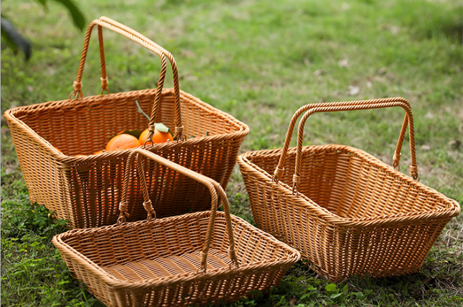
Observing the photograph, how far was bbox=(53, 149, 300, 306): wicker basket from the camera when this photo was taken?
83.7 inches

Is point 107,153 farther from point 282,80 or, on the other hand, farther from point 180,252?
point 282,80

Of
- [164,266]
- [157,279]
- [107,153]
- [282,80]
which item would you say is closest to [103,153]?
[107,153]

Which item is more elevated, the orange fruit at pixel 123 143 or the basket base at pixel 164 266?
the orange fruit at pixel 123 143

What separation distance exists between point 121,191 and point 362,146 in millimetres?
1993

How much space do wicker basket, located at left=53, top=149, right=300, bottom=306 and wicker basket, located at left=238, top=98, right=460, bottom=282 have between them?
0.61ft

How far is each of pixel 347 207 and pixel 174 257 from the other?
1.09m

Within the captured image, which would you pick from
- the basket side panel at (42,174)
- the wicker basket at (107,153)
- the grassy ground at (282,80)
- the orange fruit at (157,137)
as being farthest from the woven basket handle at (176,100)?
the grassy ground at (282,80)

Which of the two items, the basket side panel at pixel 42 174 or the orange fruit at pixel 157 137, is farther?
the orange fruit at pixel 157 137

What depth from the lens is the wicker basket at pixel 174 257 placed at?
6.98 ft

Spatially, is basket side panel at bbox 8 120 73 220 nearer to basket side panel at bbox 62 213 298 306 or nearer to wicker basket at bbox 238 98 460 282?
basket side panel at bbox 62 213 298 306

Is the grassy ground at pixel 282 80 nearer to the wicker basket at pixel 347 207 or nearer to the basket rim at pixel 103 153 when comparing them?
the wicker basket at pixel 347 207

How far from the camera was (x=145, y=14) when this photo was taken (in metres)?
6.70

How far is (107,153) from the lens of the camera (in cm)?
259

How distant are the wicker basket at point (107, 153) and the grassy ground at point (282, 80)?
23cm
